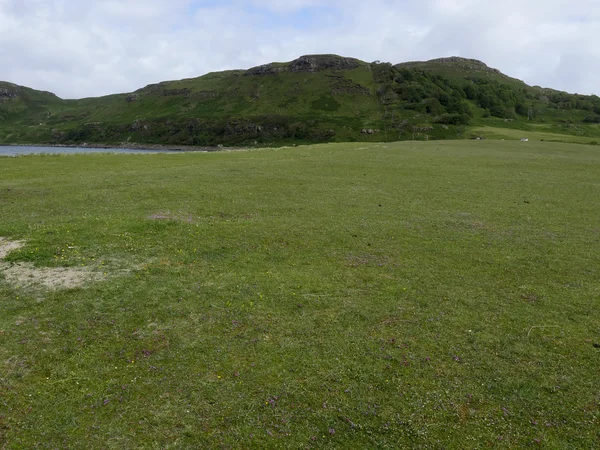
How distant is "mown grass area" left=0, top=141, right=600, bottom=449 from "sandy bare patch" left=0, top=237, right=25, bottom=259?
21.4 inches

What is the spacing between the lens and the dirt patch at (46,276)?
12.5 m

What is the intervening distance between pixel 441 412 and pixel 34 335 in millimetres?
9776

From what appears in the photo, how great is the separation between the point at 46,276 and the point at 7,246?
4.14 meters

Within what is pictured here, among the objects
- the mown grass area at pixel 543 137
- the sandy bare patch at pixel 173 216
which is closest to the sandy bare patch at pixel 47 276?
the sandy bare patch at pixel 173 216

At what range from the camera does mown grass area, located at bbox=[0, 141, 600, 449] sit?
7160 millimetres

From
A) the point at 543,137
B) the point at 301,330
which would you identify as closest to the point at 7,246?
the point at 301,330

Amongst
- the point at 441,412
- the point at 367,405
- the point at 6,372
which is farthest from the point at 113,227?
the point at 441,412

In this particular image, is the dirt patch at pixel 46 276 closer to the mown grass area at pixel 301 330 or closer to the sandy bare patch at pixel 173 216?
the mown grass area at pixel 301 330

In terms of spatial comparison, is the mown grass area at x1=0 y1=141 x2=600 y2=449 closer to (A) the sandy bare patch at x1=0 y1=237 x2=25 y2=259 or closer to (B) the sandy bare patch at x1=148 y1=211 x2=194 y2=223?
(B) the sandy bare patch at x1=148 y1=211 x2=194 y2=223

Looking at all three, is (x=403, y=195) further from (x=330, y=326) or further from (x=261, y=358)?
(x=261, y=358)

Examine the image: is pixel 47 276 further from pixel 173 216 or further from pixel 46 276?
pixel 173 216

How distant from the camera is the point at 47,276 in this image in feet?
42.9

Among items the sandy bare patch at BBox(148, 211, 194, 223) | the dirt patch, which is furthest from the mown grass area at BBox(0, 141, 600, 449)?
the dirt patch

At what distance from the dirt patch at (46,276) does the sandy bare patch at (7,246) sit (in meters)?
0.49
